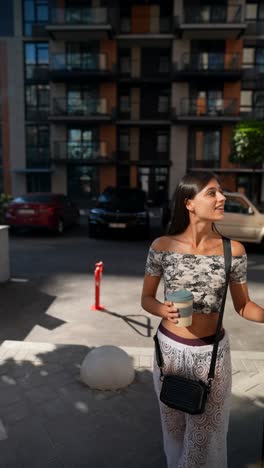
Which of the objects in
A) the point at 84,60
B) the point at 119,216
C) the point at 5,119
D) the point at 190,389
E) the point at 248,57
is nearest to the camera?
the point at 190,389

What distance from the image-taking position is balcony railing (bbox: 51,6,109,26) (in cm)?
2423

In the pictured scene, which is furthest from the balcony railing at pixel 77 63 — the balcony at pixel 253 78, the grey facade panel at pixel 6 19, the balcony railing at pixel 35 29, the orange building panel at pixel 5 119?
the balcony at pixel 253 78

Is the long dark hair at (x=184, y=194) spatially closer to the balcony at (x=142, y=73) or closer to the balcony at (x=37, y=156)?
A: the balcony at (x=142, y=73)

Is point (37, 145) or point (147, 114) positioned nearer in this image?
point (147, 114)

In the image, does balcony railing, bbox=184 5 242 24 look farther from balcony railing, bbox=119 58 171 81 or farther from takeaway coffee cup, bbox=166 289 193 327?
takeaway coffee cup, bbox=166 289 193 327

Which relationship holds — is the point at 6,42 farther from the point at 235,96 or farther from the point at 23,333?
the point at 23,333

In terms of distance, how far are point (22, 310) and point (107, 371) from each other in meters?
2.68

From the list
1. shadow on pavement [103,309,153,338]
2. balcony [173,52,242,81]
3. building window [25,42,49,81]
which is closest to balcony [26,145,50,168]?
building window [25,42,49,81]

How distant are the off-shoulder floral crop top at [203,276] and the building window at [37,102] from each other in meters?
27.7

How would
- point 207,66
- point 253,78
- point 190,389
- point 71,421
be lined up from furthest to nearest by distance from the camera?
point 253,78 → point 207,66 → point 71,421 → point 190,389

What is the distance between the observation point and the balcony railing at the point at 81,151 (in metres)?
26.3

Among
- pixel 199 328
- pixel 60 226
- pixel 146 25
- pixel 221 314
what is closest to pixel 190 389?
pixel 199 328

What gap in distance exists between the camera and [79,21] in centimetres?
2456

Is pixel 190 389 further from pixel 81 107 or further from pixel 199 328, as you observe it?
pixel 81 107
